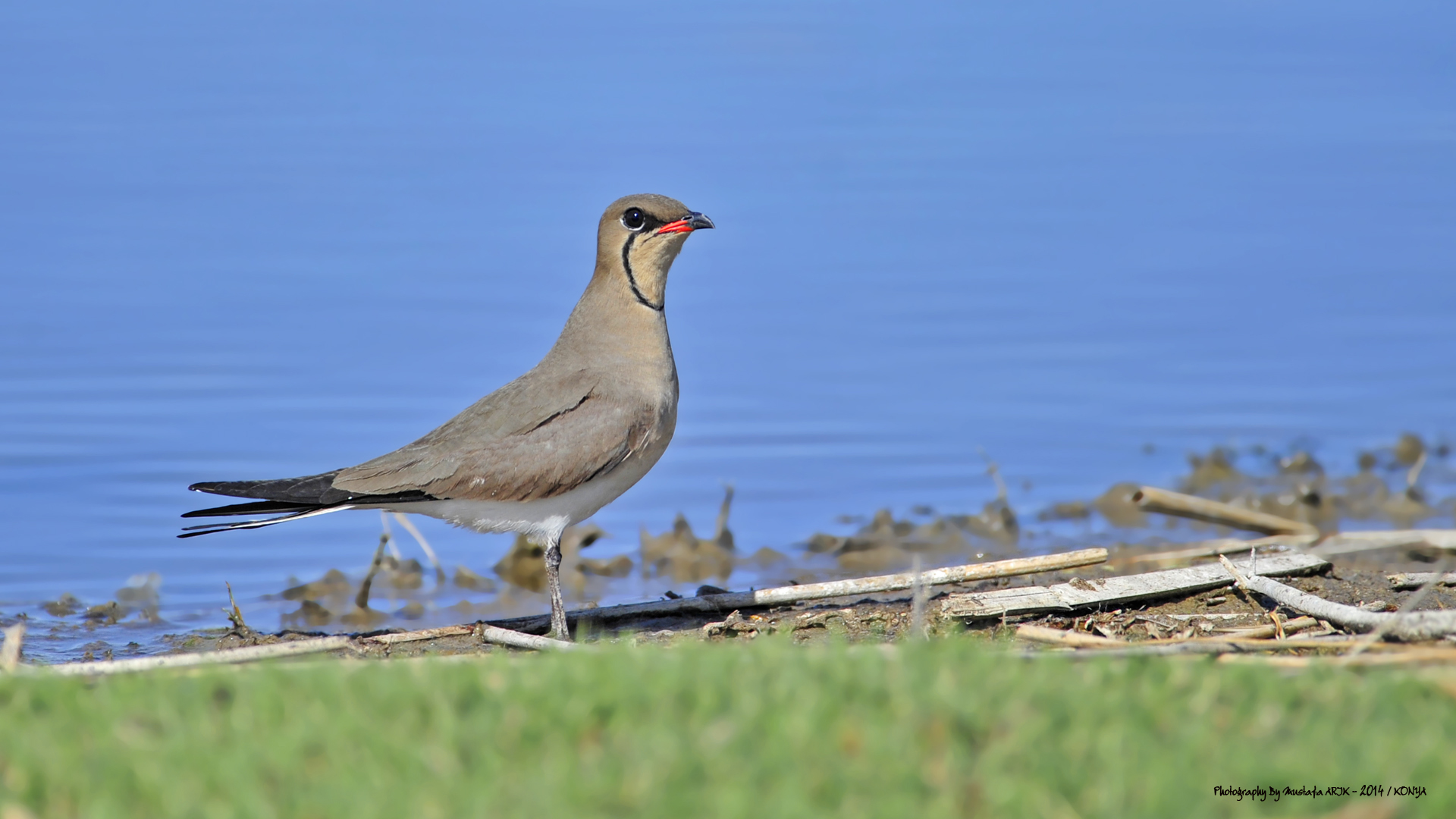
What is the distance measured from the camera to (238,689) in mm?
3574

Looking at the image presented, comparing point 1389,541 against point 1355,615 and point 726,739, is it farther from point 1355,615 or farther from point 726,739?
point 726,739

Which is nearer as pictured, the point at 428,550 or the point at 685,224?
the point at 685,224

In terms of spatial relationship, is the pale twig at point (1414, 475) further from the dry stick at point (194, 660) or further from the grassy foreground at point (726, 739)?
the dry stick at point (194, 660)

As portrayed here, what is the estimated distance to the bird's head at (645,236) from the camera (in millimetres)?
7047

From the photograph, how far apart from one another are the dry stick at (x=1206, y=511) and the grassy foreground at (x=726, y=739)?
2151 mm

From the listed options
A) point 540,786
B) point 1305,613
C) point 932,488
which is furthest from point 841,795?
point 932,488

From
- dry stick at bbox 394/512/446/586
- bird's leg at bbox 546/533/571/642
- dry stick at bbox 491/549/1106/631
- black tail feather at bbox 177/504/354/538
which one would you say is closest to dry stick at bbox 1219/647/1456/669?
dry stick at bbox 491/549/1106/631

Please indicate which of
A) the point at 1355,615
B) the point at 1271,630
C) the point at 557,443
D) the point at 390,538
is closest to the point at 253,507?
the point at 557,443

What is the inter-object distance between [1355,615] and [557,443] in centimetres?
329

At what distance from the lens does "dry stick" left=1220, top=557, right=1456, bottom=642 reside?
14.4 feet

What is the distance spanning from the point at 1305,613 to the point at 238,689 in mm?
3680

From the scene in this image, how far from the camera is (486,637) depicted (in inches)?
230

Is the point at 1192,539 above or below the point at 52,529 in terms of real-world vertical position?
below

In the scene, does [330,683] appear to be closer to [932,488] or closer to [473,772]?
[473,772]
